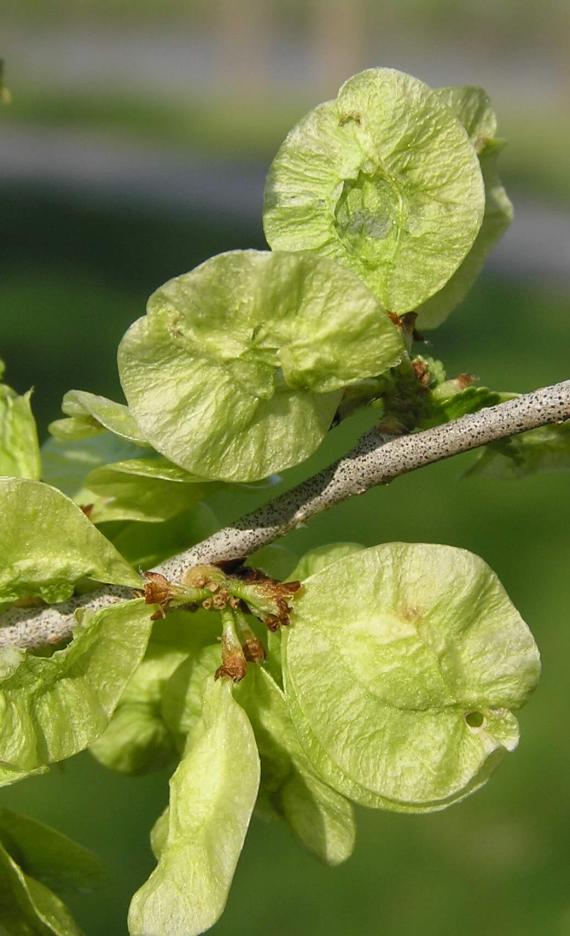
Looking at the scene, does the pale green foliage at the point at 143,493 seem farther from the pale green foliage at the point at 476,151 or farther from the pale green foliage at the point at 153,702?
the pale green foliage at the point at 476,151

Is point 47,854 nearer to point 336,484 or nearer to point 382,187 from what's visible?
point 336,484

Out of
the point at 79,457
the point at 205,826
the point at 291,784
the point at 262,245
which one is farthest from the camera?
the point at 262,245

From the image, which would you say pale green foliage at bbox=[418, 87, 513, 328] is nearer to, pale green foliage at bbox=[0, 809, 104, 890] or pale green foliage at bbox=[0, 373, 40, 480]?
pale green foliage at bbox=[0, 373, 40, 480]

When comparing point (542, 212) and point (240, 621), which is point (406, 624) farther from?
point (542, 212)

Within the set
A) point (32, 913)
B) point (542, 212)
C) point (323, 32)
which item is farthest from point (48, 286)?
point (323, 32)

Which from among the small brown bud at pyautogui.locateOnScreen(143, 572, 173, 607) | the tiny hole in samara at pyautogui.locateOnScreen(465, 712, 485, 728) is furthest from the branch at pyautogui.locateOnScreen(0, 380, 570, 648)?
the tiny hole in samara at pyautogui.locateOnScreen(465, 712, 485, 728)

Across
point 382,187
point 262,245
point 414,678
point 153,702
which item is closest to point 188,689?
point 153,702
